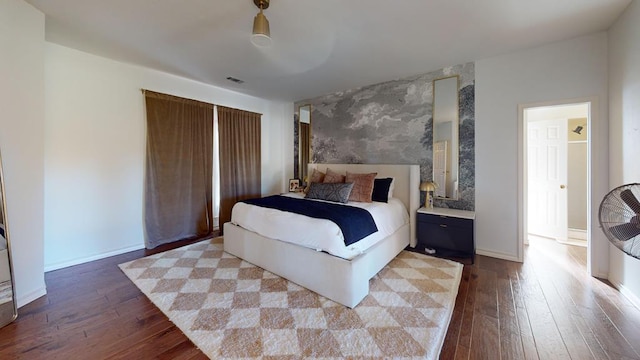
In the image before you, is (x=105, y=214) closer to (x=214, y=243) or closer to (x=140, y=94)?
(x=214, y=243)

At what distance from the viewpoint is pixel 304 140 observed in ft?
17.2

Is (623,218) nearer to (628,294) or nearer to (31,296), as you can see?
(628,294)

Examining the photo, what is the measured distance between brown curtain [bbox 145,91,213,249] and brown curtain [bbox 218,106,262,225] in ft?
0.71

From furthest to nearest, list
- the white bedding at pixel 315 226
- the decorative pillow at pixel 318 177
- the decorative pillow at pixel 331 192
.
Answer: the decorative pillow at pixel 318 177
the decorative pillow at pixel 331 192
the white bedding at pixel 315 226

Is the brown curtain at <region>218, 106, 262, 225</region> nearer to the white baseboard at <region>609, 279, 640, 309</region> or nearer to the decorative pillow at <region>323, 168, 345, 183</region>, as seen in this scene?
the decorative pillow at <region>323, 168, 345, 183</region>

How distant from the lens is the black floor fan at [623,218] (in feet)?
5.04

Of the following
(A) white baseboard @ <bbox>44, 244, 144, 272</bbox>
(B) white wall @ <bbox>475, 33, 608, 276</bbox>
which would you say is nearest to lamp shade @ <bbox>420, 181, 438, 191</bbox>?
(B) white wall @ <bbox>475, 33, 608, 276</bbox>

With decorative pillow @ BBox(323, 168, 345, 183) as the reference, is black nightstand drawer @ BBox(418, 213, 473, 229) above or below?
below

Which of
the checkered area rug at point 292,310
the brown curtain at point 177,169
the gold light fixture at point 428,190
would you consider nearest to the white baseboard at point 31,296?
the checkered area rug at point 292,310

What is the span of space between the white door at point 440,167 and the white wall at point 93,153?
390 cm

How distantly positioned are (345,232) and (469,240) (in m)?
1.76

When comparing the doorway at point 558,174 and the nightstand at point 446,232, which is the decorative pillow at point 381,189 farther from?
the doorway at point 558,174

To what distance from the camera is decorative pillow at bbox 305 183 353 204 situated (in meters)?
3.34

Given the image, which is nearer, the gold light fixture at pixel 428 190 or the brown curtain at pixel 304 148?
the gold light fixture at pixel 428 190
